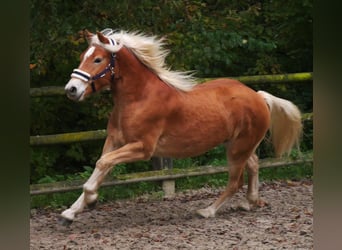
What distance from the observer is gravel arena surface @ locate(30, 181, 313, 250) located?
9.31 ft

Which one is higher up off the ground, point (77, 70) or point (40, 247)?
point (77, 70)

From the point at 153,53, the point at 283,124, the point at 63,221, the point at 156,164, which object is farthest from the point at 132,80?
the point at 283,124

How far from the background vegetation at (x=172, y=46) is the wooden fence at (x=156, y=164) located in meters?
0.03

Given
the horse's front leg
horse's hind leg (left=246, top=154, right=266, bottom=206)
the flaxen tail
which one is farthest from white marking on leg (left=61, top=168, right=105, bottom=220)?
the flaxen tail

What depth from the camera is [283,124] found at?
320 centimetres

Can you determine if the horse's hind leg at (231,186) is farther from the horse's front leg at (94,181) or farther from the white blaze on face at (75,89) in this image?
the white blaze on face at (75,89)

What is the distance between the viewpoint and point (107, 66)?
282 cm

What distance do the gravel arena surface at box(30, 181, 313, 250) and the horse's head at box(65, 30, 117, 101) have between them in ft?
1.83

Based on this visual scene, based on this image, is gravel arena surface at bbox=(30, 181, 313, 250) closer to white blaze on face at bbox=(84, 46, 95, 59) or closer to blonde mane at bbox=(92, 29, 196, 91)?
blonde mane at bbox=(92, 29, 196, 91)

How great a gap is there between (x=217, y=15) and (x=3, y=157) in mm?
1636

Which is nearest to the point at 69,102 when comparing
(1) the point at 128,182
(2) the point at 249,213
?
(1) the point at 128,182

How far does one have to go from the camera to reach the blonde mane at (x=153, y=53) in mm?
2857

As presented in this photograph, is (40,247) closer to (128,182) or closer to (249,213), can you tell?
(128,182)

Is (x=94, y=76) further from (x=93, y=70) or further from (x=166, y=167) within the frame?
(x=166, y=167)
